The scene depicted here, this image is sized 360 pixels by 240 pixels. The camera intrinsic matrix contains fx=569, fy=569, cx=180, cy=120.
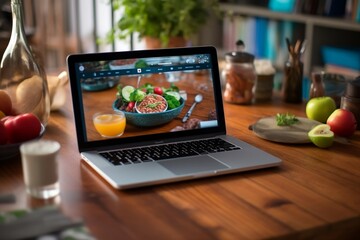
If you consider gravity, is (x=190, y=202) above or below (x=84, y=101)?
below

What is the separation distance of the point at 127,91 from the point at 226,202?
44 cm

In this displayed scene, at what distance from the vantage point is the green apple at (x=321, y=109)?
167 centimetres

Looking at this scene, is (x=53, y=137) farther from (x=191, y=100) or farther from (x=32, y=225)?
(x=32, y=225)

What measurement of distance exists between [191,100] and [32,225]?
0.65 meters

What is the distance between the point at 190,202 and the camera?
115cm

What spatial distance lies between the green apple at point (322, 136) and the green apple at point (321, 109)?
0.54ft

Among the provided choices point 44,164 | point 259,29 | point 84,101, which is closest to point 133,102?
point 84,101

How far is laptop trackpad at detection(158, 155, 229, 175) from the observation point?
1.27 meters

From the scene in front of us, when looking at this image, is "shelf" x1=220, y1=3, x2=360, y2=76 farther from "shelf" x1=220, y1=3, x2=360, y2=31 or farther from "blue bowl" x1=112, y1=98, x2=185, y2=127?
"blue bowl" x1=112, y1=98, x2=185, y2=127

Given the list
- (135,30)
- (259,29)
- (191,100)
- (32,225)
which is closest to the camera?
(32,225)

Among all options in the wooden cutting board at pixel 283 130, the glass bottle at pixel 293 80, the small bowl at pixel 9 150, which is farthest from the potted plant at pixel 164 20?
the small bowl at pixel 9 150

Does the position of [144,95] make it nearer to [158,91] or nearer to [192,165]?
[158,91]

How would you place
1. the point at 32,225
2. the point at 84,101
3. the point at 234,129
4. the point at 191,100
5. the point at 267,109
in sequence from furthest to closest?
the point at 267,109, the point at 234,129, the point at 191,100, the point at 84,101, the point at 32,225

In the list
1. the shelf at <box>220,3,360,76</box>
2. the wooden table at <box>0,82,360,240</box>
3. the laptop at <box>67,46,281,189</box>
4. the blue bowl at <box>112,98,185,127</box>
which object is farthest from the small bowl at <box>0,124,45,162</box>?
the shelf at <box>220,3,360,76</box>
